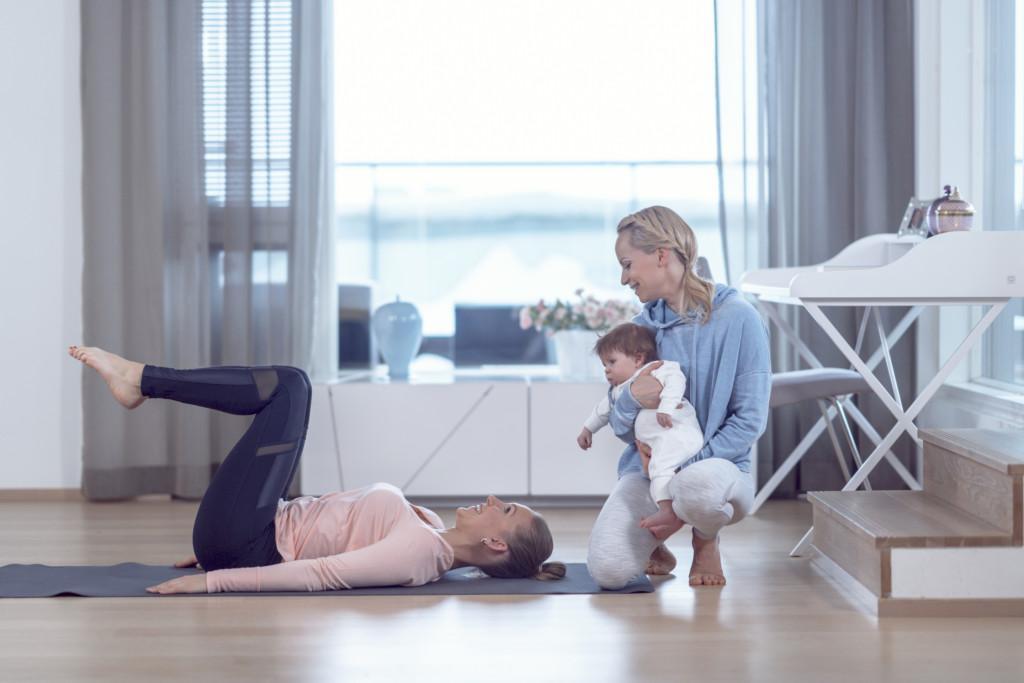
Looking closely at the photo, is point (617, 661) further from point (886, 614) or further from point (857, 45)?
point (857, 45)

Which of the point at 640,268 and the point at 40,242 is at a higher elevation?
the point at 40,242

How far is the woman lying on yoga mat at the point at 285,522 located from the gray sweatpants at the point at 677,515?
0.16 m

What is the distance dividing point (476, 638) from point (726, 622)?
57 centimetres

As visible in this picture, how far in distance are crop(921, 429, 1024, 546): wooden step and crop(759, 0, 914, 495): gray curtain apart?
3.75ft

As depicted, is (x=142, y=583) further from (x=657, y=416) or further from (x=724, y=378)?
(x=724, y=378)

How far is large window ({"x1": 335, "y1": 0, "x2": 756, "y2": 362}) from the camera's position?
4.60m

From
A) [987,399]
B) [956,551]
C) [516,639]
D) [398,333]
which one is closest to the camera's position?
[516,639]

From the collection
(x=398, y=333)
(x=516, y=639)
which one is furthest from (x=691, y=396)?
(x=398, y=333)

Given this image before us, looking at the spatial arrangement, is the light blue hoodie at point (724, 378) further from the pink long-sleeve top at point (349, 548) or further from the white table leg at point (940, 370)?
the pink long-sleeve top at point (349, 548)

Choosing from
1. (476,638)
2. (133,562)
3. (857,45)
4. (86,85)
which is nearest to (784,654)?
(476,638)

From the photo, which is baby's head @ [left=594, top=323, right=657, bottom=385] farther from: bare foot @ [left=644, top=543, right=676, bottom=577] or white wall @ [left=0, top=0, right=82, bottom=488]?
white wall @ [left=0, top=0, right=82, bottom=488]

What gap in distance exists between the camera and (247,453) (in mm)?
2793

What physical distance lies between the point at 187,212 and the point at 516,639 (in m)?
2.51

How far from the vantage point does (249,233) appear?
4336 millimetres
